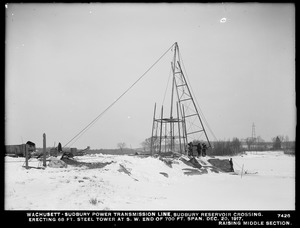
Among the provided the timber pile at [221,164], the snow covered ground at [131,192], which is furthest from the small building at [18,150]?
the timber pile at [221,164]

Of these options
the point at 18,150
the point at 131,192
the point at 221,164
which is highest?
the point at 18,150

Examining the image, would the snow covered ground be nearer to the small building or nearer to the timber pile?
the timber pile

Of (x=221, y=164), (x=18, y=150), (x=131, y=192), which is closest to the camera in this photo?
(x=131, y=192)

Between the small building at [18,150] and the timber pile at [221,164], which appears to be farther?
the small building at [18,150]

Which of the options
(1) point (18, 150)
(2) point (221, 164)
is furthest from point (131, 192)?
(1) point (18, 150)

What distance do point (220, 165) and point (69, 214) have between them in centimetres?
1028

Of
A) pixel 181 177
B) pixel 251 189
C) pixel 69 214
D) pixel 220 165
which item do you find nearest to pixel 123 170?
pixel 181 177

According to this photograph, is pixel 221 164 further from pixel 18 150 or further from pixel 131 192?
pixel 18 150

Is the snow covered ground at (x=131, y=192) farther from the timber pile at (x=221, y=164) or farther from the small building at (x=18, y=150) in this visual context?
the small building at (x=18, y=150)

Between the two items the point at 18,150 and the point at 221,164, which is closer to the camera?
the point at 221,164

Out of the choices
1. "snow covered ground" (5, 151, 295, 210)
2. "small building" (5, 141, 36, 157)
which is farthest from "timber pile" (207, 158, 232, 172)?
"small building" (5, 141, 36, 157)

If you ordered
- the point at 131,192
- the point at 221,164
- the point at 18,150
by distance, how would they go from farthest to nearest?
the point at 18,150, the point at 221,164, the point at 131,192
